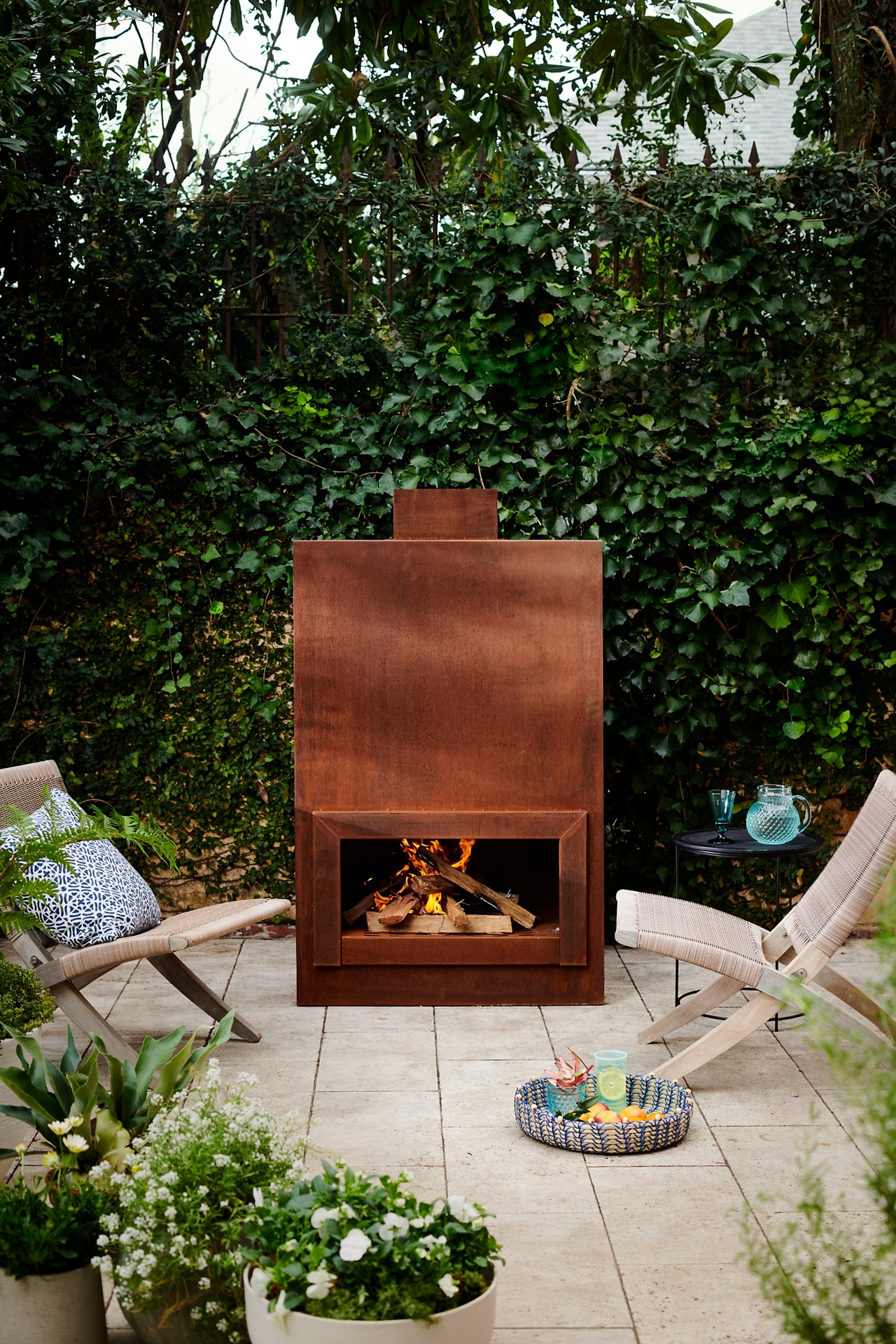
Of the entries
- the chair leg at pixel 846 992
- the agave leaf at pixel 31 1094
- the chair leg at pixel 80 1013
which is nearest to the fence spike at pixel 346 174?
the chair leg at pixel 80 1013

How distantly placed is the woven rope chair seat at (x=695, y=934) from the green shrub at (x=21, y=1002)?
1725 millimetres

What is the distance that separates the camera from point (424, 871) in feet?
16.5

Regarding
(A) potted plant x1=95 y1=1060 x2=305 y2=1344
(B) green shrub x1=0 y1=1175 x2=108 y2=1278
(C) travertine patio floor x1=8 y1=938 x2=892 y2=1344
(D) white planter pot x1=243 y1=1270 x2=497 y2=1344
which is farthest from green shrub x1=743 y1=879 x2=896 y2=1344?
(B) green shrub x1=0 y1=1175 x2=108 y2=1278

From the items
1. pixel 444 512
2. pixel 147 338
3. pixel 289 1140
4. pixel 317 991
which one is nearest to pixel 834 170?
pixel 444 512

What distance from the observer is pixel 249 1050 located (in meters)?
4.34

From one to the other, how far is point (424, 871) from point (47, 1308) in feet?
8.91

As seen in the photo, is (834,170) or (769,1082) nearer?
(769,1082)

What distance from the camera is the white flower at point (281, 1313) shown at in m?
2.14

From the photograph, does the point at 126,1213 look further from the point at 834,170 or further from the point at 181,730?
the point at 834,170

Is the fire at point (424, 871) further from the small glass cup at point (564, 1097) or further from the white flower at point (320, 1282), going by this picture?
the white flower at point (320, 1282)

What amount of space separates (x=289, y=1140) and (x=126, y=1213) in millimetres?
1160

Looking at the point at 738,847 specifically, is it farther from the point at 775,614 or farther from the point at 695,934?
the point at 775,614

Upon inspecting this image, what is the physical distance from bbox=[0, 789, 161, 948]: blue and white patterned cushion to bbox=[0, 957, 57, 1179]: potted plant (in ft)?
2.00

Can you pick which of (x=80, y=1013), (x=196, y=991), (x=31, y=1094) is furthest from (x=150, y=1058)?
(x=196, y=991)
